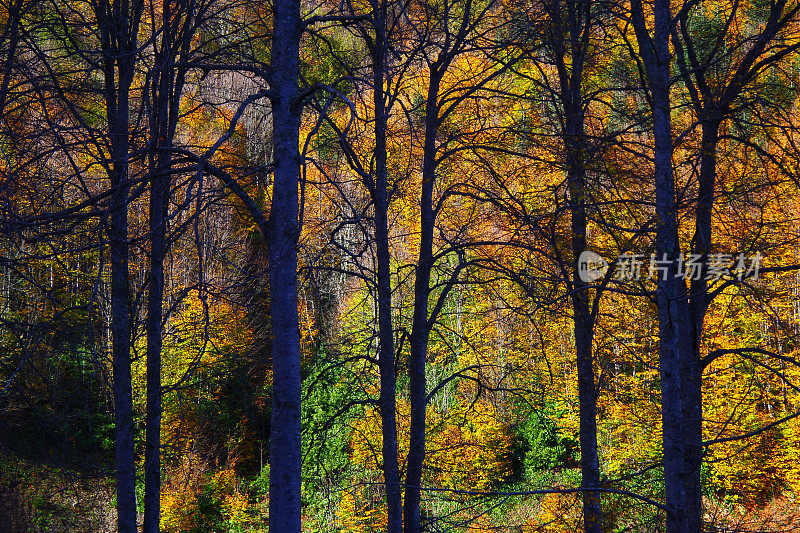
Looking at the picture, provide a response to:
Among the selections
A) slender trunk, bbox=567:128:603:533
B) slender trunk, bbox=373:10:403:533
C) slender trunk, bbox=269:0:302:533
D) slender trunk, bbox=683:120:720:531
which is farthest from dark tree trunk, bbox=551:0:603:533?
slender trunk, bbox=269:0:302:533

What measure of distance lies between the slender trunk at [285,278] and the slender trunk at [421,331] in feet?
10.6

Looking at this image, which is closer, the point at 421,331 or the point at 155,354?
the point at 155,354

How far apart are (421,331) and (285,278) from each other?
11.8ft

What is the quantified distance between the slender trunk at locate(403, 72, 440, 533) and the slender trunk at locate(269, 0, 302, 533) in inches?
128

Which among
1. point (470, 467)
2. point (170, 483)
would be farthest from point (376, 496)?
point (170, 483)

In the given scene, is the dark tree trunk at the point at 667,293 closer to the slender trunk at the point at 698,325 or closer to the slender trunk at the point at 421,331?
the slender trunk at the point at 698,325

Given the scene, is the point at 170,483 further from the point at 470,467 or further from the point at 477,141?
the point at 477,141

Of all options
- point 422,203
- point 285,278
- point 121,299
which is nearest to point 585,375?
point 422,203

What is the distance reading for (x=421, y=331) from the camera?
6.57 metres

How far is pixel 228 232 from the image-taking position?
882 inches

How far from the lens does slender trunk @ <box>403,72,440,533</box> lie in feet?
21.0

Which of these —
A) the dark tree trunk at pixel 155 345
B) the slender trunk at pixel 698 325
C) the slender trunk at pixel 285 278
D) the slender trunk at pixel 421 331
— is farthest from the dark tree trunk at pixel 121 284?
the slender trunk at pixel 698 325

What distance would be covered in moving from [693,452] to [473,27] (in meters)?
4.61

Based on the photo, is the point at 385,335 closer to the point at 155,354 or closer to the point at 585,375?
the point at 585,375
